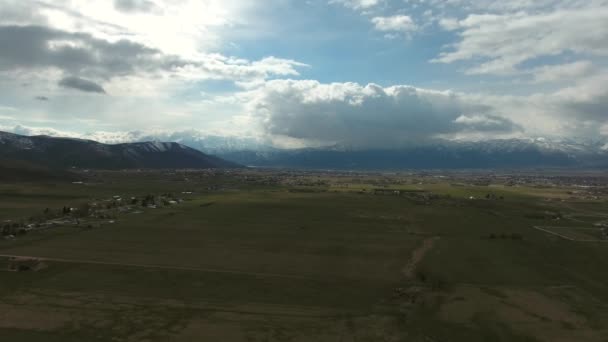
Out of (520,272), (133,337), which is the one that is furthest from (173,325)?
(520,272)

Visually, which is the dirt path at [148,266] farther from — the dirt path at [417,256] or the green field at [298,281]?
the dirt path at [417,256]

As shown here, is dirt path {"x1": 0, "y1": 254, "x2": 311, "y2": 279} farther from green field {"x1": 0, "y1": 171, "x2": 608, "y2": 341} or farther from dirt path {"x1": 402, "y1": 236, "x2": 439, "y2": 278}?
dirt path {"x1": 402, "y1": 236, "x2": 439, "y2": 278}

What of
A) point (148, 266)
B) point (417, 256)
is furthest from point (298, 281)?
point (417, 256)

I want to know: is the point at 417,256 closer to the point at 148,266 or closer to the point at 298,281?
the point at 298,281

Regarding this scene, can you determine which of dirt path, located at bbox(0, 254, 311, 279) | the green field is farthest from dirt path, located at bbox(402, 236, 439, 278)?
dirt path, located at bbox(0, 254, 311, 279)

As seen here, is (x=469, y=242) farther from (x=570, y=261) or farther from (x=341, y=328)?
(x=341, y=328)
